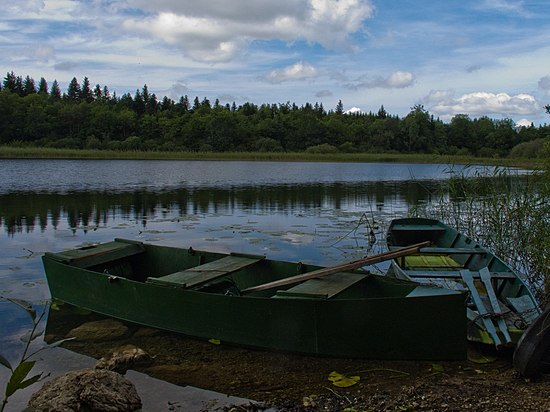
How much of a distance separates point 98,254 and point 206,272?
88.7 inches

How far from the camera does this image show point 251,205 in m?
20.5

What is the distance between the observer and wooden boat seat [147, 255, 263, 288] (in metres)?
6.62

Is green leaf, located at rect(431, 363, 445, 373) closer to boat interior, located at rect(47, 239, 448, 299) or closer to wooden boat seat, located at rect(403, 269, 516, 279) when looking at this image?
boat interior, located at rect(47, 239, 448, 299)

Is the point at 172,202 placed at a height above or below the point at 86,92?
below

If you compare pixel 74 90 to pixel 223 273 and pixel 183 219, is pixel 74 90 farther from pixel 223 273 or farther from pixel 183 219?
pixel 223 273

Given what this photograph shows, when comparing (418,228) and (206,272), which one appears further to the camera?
(418,228)

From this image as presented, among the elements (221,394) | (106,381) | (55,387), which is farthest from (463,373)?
(55,387)

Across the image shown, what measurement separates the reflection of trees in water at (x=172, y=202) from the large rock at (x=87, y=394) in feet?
34.2

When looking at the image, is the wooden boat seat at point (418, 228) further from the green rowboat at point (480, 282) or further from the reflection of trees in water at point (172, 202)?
the reflection of trees in water at point (172, 202)

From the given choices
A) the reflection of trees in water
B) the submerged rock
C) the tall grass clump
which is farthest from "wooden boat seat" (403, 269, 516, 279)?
the reflection of trees in water

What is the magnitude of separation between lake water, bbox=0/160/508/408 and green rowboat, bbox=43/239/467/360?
1.20 metres

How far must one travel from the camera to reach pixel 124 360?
5.80 meters

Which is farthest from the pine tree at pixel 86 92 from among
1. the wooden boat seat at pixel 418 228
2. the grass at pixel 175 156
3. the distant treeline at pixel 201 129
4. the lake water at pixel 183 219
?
the wooden boat seat at pixel 418 228

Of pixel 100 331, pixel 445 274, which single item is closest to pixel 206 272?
pixel 100 331
